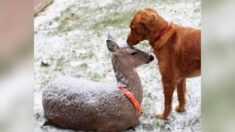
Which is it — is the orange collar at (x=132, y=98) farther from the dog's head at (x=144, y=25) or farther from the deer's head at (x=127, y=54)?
the dog's head at (x=144, y=25)

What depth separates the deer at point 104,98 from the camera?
4.35 ft

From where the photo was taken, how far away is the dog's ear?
1.25m

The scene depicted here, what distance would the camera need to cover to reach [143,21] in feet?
4.09

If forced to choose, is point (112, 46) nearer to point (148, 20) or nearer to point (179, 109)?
point (148, 20)

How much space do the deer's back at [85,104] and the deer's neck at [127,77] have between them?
0.05m

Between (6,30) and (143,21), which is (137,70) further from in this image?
(6,30)

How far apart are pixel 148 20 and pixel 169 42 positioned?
0.14 meters

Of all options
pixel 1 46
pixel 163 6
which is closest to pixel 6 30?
pixel 1 46

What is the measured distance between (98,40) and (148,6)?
1.00ft

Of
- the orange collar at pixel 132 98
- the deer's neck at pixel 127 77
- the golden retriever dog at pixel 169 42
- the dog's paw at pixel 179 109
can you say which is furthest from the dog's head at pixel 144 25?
the dog's paw at pixel 179 109

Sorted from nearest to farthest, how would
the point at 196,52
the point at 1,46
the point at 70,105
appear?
the point at 1,46 → the point at 196,52 → the point at 70,105

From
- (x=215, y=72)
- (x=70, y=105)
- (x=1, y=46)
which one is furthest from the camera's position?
(x=70, y=105)

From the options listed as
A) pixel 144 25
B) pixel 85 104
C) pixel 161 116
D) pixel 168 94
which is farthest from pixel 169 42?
pixel 85 104

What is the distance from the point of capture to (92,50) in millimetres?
1427
